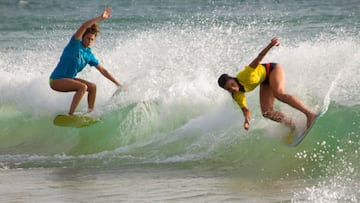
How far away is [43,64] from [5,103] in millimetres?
2174

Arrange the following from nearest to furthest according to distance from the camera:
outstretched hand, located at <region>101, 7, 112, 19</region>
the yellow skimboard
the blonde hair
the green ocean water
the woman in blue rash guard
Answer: the green ocean water, outstretched hand, located at <region>101, 7, 112, 19</region>, the blonde hair, the woman in blue rash guard, the yellow skimboard

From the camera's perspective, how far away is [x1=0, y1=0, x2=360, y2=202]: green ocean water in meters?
9.41

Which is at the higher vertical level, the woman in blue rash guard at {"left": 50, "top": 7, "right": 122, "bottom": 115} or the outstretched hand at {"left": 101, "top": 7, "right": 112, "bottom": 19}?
the outstretched hand at {"left": 101, "top": 7, "right": 112, "bottom": 19}

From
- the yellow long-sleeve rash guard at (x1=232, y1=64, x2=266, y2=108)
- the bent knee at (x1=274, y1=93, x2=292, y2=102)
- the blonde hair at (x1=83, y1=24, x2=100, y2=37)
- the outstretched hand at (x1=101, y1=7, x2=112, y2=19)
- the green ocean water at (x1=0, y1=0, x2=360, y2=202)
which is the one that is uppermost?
the outstretched hand at (x1=101, y1=7, x2=112, y2=19)

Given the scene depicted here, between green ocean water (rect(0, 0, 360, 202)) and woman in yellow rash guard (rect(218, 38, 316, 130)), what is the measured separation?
1.27 feet

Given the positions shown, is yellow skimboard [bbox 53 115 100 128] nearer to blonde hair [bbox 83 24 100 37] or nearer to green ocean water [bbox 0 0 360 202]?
green ocean water [bbox 0 0 360 202]

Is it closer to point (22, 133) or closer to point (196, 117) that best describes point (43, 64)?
point (22, 133)

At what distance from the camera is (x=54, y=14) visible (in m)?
32.8

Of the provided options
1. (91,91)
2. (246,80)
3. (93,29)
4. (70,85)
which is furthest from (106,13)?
(246,80)

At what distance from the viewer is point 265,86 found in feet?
33.0

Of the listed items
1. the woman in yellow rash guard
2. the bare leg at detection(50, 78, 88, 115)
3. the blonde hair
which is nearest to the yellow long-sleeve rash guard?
the woman in yellow rash guard

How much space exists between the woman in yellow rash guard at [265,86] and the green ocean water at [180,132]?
0.39m

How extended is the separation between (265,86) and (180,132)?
7.61ft

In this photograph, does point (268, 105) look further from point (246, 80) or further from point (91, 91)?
point (91, 91)
